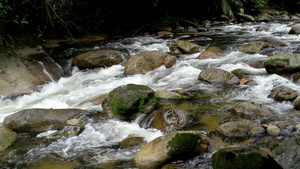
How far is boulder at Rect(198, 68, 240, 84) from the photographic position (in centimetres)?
657

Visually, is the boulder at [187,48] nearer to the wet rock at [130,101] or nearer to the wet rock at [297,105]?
the wet rock at [130,101]

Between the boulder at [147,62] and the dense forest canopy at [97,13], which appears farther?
the dense forest canopy at [97,13]

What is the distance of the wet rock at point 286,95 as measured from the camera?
5.14m

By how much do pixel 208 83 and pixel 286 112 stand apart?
225 cm

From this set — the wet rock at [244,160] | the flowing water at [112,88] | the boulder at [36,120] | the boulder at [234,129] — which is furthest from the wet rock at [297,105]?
the boulder at [36,120]

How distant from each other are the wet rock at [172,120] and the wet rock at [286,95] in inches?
72.4

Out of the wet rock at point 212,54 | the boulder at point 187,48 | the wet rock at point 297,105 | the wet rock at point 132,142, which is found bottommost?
the wet rock at point 132,142

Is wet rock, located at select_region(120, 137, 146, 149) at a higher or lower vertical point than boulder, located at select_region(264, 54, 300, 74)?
lower

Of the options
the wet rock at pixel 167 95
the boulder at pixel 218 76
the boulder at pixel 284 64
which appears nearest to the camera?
the wet rock at pixel 167 95

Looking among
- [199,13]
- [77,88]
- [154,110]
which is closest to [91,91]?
[77,88]

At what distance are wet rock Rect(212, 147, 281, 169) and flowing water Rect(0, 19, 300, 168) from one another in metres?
0.51

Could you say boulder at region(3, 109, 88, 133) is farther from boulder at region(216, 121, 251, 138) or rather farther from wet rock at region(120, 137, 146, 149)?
boulder at region(216, 121, 251, 138)

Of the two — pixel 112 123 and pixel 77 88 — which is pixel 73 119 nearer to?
pixel 112 123

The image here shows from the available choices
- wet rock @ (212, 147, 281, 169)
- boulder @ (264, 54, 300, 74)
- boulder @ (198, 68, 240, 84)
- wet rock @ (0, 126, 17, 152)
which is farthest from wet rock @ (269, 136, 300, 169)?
wet rock @ (0, 126, 17, 152)
